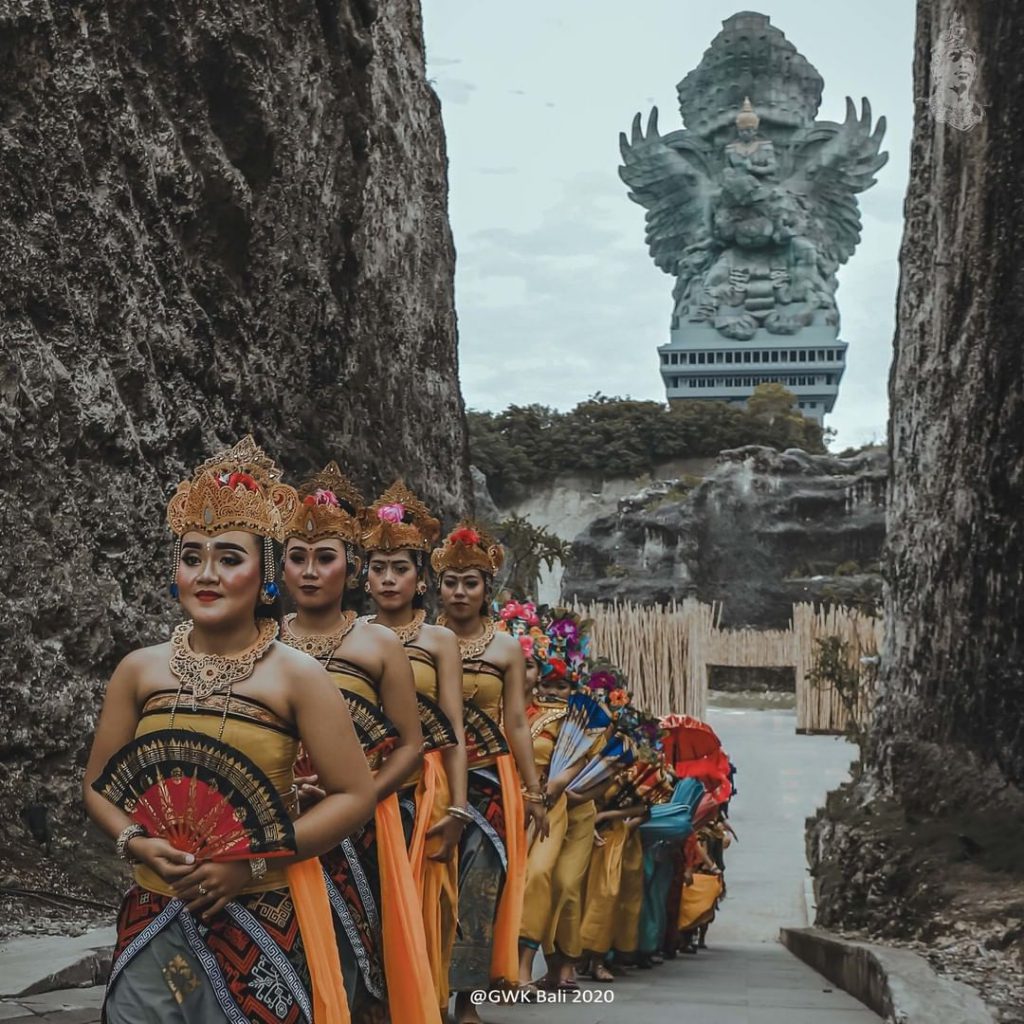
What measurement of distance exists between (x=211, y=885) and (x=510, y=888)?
3.34 m

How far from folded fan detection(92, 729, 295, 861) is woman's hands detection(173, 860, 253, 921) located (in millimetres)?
26

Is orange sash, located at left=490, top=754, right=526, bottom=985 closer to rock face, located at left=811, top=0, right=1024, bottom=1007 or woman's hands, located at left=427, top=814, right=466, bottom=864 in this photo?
woman's hands, located at left=427, top=814, right=466, bottom=864

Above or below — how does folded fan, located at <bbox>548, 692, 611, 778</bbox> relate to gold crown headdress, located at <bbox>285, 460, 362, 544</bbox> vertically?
below

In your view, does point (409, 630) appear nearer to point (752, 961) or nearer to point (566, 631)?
point (566, 631)

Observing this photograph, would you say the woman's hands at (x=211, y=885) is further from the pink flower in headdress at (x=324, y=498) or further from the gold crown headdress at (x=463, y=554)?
the gold crown headdress at (x=463, y=554)

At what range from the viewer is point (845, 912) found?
1041 centimetres

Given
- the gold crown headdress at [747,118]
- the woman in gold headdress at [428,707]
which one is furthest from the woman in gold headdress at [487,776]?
the gold crown headdress at [747,118]

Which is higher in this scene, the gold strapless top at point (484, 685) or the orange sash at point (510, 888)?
the gold strapless top at point (484, 685)

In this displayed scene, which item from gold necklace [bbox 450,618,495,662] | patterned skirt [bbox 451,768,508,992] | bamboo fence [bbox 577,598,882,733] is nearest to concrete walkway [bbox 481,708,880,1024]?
patterned skirt [bbox 451,768,508,992]

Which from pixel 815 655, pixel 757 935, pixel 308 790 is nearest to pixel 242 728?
pixel 308 790

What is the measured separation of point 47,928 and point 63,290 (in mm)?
3488

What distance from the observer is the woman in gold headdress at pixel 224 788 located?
3523 millimetres

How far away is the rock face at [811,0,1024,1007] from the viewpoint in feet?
31.0

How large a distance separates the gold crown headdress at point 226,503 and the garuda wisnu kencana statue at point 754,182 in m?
76.5
